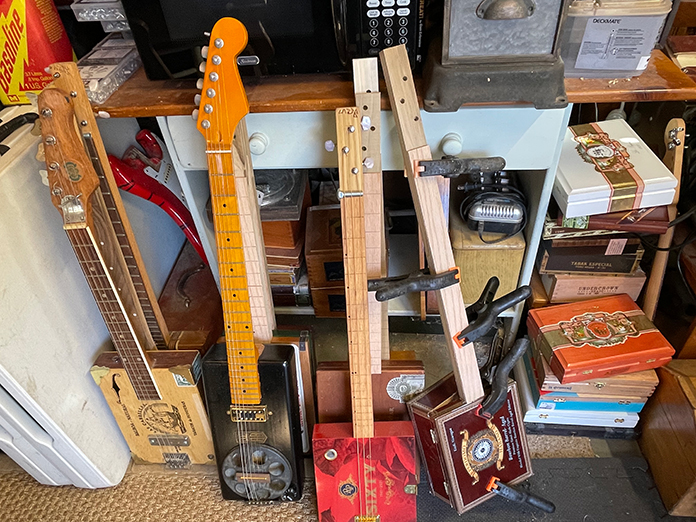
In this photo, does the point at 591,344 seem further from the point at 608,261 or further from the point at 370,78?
the point at 370,78

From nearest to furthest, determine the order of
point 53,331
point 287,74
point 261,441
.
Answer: point 287,74 < point 53,331 < point 261,441

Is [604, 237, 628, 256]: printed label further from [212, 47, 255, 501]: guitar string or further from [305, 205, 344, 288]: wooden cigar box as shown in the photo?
[212, 47, 255, 501]: guitar string

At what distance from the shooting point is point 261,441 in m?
1.32

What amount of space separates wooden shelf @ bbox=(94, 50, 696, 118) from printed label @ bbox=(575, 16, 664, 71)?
3cm

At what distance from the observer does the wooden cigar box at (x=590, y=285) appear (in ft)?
4.60

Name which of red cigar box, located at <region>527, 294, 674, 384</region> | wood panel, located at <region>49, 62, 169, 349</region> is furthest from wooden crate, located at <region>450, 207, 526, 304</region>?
wood panel, located at <region>49, 62, 169, 349</region>

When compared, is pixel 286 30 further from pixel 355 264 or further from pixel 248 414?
pixel 248 414

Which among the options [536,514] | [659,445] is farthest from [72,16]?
[659,445]

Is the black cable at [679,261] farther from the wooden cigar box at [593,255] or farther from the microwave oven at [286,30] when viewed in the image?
the microwave oven at [286,30]

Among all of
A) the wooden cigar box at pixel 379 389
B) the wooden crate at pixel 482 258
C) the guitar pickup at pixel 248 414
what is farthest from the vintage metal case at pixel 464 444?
the guitar pickup at pixel 248 414

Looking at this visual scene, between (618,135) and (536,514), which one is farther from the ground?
(618,135)

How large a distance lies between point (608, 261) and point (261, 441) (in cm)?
98

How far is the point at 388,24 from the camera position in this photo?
0.98 m

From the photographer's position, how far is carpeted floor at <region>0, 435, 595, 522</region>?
4.50 feet
